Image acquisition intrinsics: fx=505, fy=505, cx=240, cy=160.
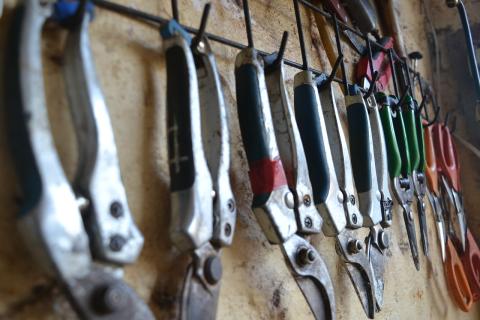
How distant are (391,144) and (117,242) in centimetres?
52

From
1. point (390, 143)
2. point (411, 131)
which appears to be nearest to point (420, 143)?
point (411, 131)

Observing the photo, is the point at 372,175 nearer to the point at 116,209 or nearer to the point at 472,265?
the point at 116,209

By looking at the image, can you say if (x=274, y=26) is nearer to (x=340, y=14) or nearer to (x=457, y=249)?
(x=340, y=14)

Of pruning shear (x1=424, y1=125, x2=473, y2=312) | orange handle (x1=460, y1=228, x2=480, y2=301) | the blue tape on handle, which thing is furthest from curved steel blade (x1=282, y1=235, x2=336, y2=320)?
orange handle (x1=460, y1=228, x2=480, y2=301)

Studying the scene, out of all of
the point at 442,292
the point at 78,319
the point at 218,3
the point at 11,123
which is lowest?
the point at 442,292

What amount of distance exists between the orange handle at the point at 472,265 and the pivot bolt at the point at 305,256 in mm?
706

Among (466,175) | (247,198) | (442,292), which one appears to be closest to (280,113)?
(247,198)

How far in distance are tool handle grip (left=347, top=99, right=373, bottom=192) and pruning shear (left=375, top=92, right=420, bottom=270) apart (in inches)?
4.5

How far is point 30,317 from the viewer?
31cm

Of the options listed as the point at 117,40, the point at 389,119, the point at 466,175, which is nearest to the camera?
the point at 117,40

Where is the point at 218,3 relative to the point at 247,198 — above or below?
above

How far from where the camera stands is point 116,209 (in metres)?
0.33

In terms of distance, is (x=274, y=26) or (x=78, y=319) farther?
(x=274, y=26)

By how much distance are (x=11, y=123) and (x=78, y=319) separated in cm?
13
